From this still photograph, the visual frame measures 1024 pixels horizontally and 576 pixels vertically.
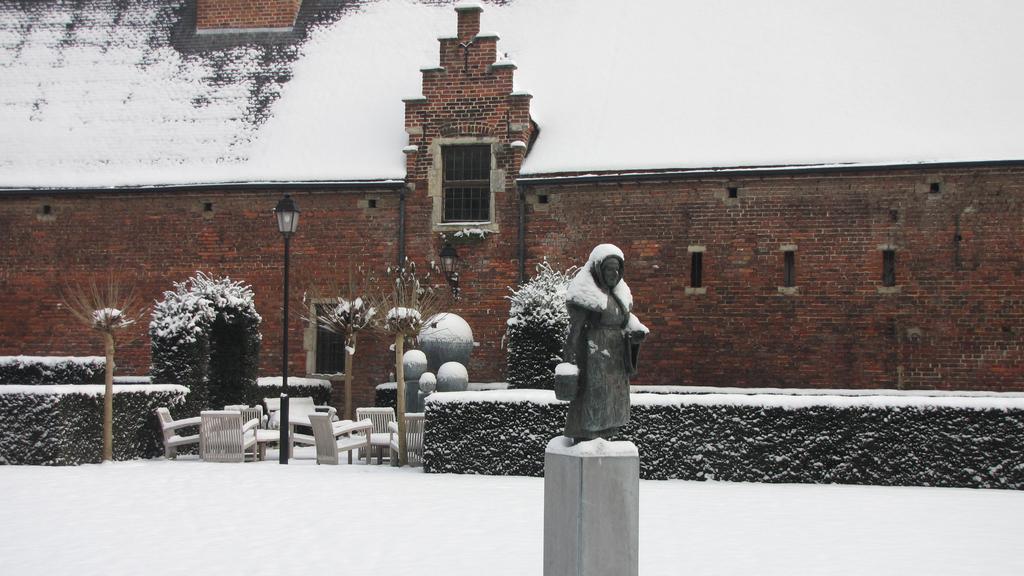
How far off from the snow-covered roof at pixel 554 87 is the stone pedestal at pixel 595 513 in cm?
1331

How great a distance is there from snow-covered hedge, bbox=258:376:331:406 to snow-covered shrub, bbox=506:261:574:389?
5079mm

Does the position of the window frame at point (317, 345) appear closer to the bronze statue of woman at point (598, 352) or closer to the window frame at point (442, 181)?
the window frame at point (442, 181)

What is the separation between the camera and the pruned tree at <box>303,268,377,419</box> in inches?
754

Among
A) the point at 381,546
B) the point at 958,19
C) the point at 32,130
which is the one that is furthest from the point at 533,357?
the point at 32,130

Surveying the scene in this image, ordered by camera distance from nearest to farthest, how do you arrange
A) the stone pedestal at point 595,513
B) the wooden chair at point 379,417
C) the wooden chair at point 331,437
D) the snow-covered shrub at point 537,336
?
the stone pedestal at point 595,513 → the wooden chair at point 331,437 → the wooden chair at point 379,417 → the snow-covered shrub at point 537,336

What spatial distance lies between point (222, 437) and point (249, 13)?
41.6 ft

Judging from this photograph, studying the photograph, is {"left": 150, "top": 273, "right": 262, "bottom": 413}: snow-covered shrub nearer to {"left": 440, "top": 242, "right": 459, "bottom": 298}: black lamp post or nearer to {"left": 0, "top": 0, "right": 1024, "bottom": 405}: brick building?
{"left": 0, "top": 0, "right": 1024, "bottom": 405}: brick building

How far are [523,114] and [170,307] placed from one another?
767cm

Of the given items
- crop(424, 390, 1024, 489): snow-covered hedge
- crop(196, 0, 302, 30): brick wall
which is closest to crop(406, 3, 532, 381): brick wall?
crop(196, 0, 302, 30): brick wall

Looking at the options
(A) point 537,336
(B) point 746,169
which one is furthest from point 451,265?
(B) point 746,169

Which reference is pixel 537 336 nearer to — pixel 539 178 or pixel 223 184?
pixel 539 178

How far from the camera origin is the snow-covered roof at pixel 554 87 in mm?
19406

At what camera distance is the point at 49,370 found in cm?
2114

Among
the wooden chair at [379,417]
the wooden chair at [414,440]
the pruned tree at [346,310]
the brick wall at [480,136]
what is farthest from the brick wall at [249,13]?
the wooden chair at [414,440]
